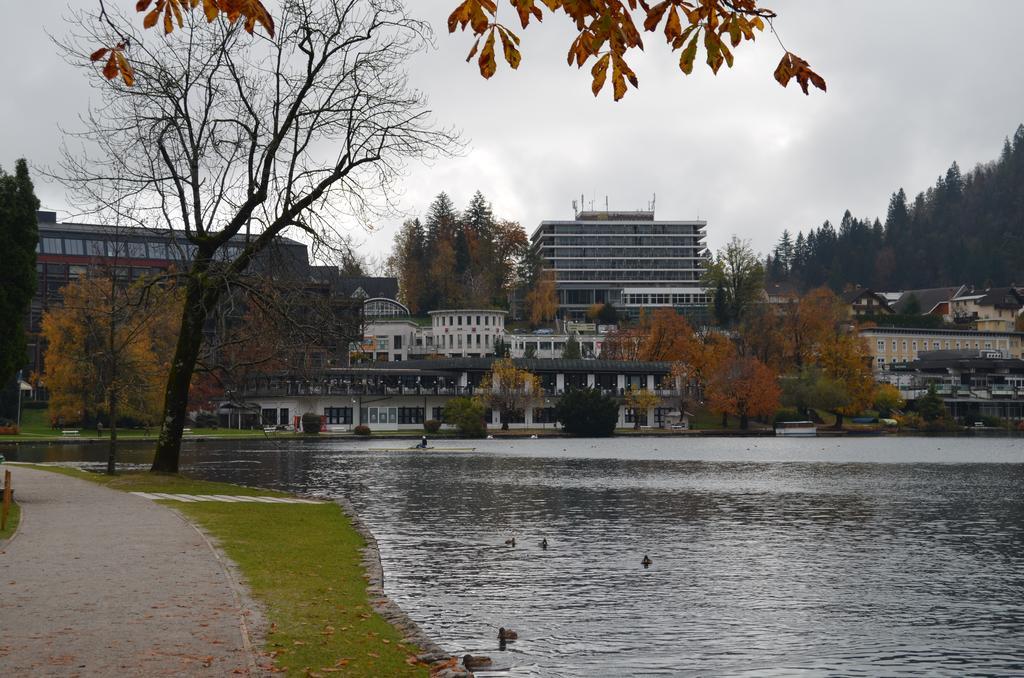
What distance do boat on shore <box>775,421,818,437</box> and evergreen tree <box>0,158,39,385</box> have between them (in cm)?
9248

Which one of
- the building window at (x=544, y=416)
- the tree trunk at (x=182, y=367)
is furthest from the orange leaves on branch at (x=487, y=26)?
the building window at (x=544, y=416)

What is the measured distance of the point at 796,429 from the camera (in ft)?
360

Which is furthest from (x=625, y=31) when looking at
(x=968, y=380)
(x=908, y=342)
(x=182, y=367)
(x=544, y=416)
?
(x=908, y=342)

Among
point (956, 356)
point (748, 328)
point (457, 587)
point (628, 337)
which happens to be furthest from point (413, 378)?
point (457, 587)

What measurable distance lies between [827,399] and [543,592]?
10211cm

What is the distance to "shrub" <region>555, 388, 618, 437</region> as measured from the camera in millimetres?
109938

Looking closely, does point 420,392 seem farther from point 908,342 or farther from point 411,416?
point 908,342

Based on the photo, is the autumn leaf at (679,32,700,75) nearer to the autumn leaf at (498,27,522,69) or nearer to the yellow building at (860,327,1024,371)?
the autumn leaf at (498,27,522,69)

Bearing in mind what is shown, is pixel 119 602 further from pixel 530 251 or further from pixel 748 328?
pixel 530 251

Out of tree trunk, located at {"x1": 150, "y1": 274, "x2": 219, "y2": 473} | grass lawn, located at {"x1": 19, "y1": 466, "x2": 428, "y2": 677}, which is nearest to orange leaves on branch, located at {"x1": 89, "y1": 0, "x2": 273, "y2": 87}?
grass lawn, located at {"x1": 19, "y1": 466, "x2": 428, "y2": 677}

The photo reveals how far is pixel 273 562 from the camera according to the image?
60.2 ft

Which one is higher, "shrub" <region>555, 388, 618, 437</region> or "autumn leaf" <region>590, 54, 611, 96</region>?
"autumn leaf" <region>590, 54, 611, 96</region>

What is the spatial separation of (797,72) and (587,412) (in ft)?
336

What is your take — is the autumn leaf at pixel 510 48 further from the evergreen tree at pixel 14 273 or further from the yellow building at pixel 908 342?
the yellow building at pixel 908 342
